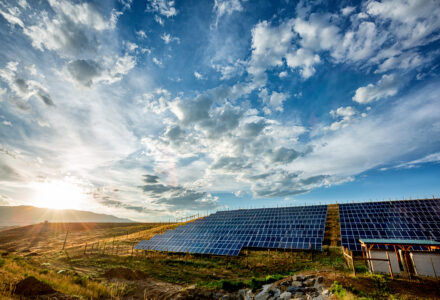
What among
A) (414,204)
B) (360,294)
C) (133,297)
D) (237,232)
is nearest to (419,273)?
(360,294)

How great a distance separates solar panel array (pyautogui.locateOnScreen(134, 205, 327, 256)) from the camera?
106 feet

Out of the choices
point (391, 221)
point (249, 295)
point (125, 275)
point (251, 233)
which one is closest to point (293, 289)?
point (249, 295)

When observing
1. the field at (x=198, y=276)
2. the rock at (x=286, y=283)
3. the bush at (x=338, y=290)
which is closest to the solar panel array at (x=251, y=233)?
the field at (x=198, y=276)

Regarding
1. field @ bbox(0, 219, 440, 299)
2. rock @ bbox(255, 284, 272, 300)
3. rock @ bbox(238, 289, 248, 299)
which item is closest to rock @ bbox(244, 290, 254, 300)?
rock @ bbox(238, 289, 248, 299)

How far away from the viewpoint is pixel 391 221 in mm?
32719

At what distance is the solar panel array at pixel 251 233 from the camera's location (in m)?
32.2

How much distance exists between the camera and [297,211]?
45906mm

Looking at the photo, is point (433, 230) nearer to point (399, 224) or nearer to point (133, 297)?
point (399, 224)

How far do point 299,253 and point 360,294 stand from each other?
19.6 metres

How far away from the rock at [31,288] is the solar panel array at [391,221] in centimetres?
3212

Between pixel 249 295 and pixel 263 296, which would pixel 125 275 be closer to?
pixel 249 295

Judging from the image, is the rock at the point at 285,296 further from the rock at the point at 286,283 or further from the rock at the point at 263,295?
the rock at the point at 286,283

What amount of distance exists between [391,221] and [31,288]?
44.7 m

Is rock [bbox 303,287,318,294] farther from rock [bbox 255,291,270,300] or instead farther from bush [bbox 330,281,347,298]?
rock [bbox 255,291,270,300]
